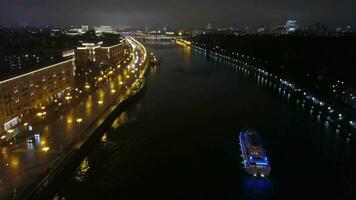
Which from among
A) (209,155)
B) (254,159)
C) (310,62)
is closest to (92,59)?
(310,62)

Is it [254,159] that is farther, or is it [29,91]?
[29,91]

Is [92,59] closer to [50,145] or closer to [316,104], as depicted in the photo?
[316,104]

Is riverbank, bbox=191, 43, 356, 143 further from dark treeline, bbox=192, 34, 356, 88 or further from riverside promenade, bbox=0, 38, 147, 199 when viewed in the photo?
riverside promenade, bbox=0, 38, 147, 199

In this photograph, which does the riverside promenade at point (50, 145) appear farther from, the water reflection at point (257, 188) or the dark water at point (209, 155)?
the water reflection at point (257, 188)

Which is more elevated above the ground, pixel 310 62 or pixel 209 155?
pixel 310 62

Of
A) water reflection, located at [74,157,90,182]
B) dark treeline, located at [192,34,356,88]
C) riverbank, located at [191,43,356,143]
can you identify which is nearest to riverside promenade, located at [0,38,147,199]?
water reflection, located at [74,157,90,182]

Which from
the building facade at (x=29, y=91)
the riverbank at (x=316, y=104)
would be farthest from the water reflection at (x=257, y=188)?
the building facade at (x=29, y=91)

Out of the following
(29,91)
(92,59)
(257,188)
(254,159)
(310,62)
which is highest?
(310,62)
